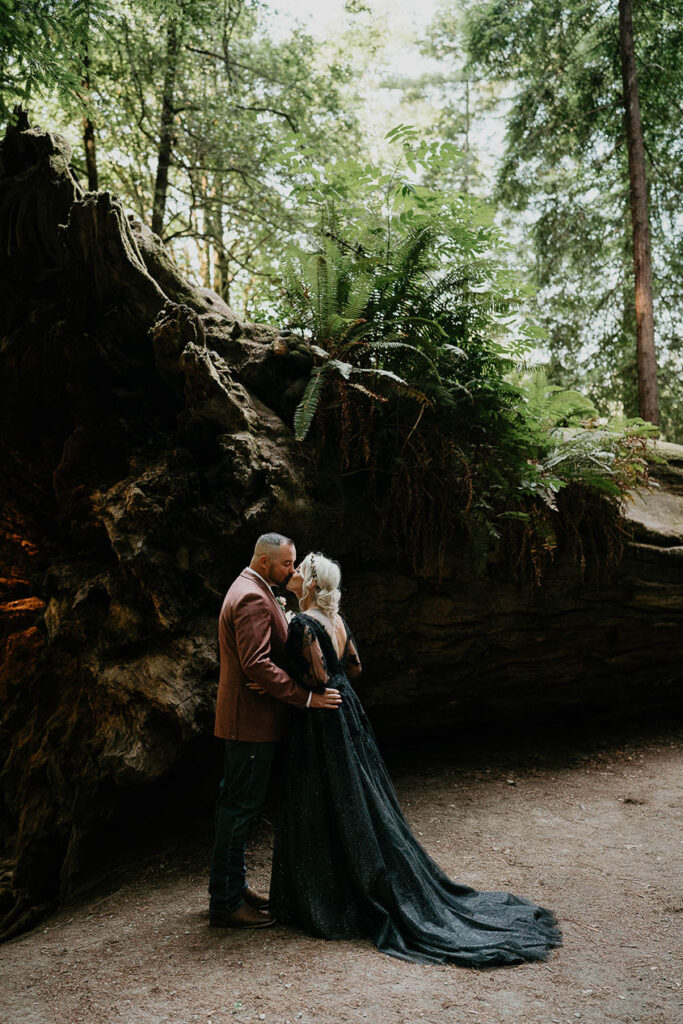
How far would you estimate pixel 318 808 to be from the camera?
396 centimetres

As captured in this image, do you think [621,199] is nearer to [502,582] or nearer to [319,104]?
[319,104]

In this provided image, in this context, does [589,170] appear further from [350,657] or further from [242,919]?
[242,919]

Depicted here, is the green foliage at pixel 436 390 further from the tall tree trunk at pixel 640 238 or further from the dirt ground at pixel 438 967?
the tall tree trunk at pixel 640 238

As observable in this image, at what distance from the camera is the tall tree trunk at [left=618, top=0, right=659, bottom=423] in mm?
10406

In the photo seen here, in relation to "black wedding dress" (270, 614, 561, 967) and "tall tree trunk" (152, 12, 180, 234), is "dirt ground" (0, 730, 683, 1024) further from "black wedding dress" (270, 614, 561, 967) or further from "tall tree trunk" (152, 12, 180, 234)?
"tall tree trunk" (152, 12, 180, 234)

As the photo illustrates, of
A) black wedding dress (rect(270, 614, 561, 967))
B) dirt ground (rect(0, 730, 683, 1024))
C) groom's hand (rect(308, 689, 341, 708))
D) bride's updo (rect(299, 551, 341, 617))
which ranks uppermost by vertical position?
bride's updo (rect(299, 551, 341, 617))

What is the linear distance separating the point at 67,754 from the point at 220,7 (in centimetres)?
1077

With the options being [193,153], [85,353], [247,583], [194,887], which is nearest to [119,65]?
[193,153]

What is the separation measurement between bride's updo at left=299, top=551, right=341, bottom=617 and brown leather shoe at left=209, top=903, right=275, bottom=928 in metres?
1.86

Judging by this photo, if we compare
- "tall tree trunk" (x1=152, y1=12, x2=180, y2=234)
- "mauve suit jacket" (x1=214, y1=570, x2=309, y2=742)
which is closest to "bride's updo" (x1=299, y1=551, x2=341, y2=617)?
"mauve suit jacket" (x1=214, y1=570, x2=309, y2=742)

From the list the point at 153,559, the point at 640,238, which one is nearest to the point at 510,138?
the point at 640,238

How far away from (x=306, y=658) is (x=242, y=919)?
1630 millimetres

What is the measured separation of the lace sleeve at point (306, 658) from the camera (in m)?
4.01

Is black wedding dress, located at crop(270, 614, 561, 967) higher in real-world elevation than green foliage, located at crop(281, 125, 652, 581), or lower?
lower
